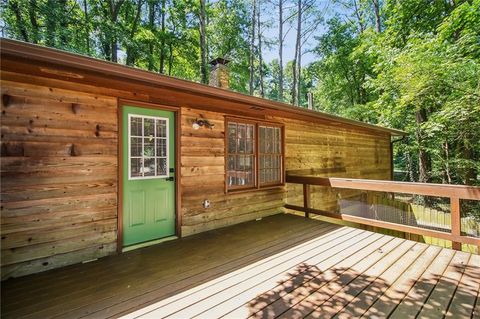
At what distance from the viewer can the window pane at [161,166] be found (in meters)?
3.59

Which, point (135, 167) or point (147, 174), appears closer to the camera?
point (135, 167)

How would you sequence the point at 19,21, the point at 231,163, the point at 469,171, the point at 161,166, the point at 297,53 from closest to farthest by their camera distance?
the point at 161,166 < the point at 231,163 < the point at 19,21 < the point at 469,171 < the point at 297,53

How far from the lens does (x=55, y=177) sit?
274cm

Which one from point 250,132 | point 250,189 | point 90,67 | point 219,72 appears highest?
point 219,72

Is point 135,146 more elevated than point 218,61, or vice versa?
point 218,61

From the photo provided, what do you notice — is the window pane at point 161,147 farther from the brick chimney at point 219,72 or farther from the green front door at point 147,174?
the brick chimney at point 219,72

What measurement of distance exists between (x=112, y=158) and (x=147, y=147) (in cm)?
49

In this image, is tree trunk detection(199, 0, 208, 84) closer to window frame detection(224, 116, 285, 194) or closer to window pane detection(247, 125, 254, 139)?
window frame detection(224, 116, 285, 194)

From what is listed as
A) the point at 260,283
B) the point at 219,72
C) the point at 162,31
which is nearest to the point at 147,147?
the point at 260,283

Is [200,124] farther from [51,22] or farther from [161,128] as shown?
[51,22]

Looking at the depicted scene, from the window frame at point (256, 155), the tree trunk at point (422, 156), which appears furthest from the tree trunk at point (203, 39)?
the tree trunk at point (422, 156)

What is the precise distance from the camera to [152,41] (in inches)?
488

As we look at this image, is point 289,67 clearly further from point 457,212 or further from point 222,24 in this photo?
point 457,212

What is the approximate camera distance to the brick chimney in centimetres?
523
